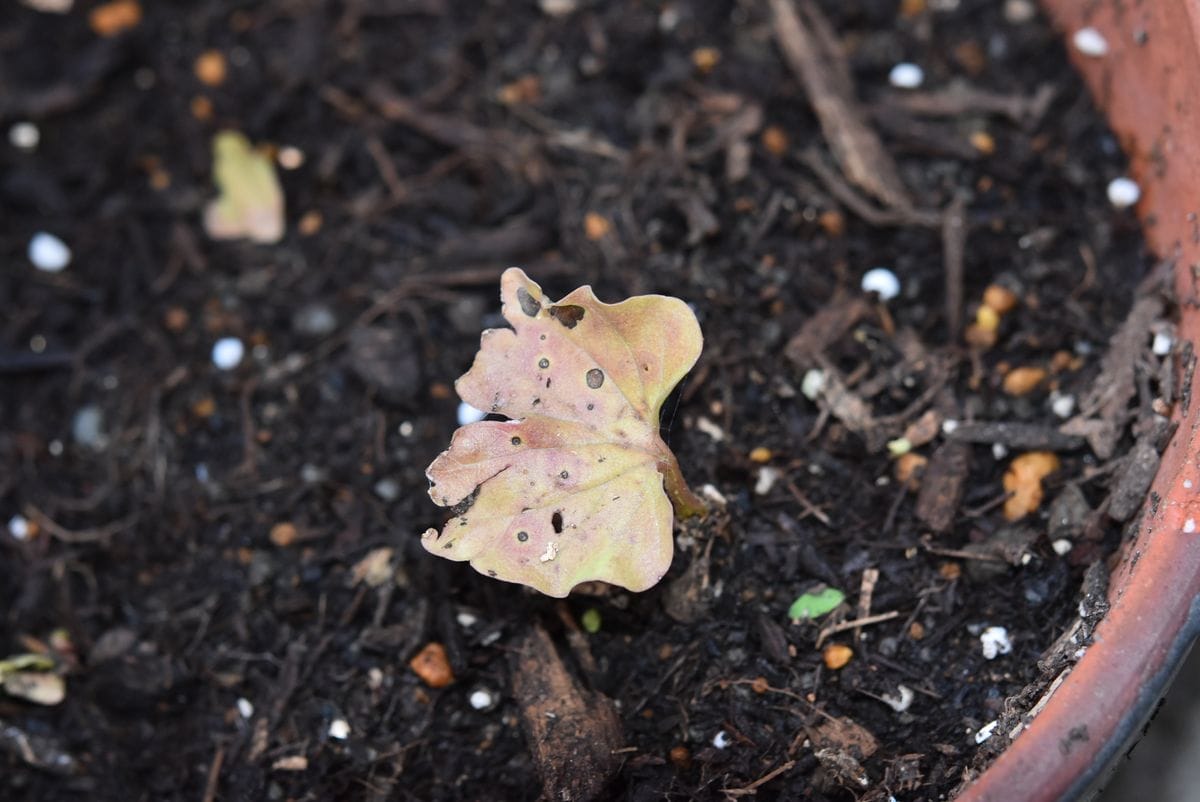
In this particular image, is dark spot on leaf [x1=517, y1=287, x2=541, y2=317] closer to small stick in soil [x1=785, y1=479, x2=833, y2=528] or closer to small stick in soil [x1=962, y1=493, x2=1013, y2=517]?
small stick in soil [x1=785, y1=479, x2=833, y2=528]

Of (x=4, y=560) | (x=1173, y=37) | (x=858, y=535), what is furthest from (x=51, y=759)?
(x=1173, y=37)

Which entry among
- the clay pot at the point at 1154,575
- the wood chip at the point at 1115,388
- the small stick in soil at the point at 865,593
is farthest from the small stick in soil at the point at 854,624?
the wood chip at the point at 1115,388

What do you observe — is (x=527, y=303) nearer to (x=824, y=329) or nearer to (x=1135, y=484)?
(x=824, y=329)

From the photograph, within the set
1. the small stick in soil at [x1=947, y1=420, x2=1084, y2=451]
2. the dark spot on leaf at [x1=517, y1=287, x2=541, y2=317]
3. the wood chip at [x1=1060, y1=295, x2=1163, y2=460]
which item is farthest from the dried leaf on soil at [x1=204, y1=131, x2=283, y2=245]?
the wood chip at [x1=1060, y1=295, x2=1163, y2=460]

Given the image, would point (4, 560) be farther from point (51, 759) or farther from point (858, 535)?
point (858, 535)

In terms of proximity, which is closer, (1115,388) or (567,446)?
(567,446)

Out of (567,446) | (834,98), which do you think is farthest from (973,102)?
(567,446)

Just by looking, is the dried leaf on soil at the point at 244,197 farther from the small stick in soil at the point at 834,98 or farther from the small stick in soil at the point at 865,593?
the small stick in soil at the point at 865,593
